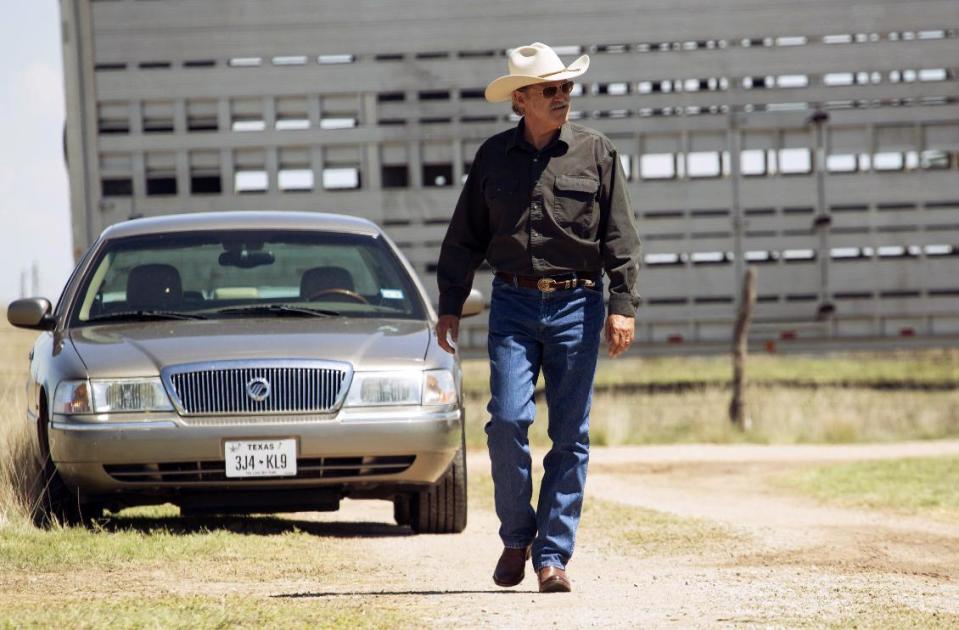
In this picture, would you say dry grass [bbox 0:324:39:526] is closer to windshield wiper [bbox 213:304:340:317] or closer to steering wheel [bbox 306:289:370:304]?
windshield wiper [bbox 213:304:340:317]

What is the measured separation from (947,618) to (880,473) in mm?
7526

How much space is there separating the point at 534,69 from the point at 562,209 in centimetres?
50

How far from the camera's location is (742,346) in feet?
63.7

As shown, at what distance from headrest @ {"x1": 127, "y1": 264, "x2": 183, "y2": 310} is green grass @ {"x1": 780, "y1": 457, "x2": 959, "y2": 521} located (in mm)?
4515

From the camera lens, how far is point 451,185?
64.9 feet

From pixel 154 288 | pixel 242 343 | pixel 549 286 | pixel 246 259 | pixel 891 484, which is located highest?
pixel 549 286

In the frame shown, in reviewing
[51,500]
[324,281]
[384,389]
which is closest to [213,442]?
[384,389]

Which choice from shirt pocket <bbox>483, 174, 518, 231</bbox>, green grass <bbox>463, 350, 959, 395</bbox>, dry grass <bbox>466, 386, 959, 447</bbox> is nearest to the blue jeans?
shirt pocket <bbox>483, 174, 518, 231</bbox>

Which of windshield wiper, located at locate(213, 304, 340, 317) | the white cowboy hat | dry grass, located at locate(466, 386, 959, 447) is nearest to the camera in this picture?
the white cowboy hat

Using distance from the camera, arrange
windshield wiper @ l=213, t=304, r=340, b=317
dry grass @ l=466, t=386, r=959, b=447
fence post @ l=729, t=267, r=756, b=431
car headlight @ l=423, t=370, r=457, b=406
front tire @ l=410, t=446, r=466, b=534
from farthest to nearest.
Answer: fence post @ l=729, t=267, r=756, b=431, dry grass @ l=466, t=386, r=959, b=447, windshield wiper @ l=213, t=304, r=340, b=317, front tire @ l=410, t=446, r=466, b=534, car headlight @ l=423, t=370, r=457, b=406

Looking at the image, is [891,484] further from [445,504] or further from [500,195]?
[500,195]

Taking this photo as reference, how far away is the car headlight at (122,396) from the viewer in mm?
7832

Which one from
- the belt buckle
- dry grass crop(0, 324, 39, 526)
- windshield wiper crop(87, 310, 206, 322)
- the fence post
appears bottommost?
the fence post

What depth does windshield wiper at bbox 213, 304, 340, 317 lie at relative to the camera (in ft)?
28.3
